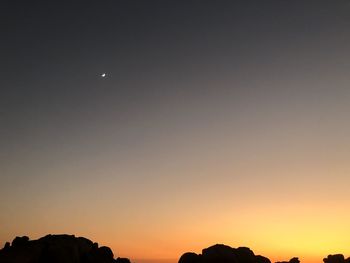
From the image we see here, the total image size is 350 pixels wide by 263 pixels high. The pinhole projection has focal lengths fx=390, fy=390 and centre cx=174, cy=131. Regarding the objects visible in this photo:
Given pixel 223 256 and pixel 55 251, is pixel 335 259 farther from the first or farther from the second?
pixel 55 251

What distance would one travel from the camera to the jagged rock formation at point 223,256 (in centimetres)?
6988

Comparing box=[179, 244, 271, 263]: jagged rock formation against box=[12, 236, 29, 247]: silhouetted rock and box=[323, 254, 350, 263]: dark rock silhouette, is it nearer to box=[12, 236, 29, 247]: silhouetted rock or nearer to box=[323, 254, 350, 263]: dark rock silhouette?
box=[323, 254, 350, 263]: dark rock silhouette

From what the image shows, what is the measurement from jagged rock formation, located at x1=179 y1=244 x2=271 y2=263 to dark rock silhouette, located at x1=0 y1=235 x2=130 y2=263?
1429cm

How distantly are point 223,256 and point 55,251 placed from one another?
29.4 metres

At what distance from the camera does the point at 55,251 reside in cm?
5759

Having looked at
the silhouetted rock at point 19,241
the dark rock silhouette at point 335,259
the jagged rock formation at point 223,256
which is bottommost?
the dark rock silhouette at point 335,259

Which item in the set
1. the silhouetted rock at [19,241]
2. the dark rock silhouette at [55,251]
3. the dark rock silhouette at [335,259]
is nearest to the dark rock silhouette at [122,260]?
the dark rock silhouette at [55,251]

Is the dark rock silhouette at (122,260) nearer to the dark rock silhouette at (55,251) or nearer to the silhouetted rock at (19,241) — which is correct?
the dark rock silhouette at (55,251)

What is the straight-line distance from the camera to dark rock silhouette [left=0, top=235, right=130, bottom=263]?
55.1 m

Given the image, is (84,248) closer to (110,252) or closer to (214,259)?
(110,252)

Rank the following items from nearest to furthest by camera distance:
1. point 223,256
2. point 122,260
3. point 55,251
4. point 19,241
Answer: point 55,251
point 19,241
point 122,260
point 223,256

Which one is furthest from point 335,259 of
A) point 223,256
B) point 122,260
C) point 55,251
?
point 55,251

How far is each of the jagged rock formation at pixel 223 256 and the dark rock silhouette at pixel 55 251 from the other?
563 inches

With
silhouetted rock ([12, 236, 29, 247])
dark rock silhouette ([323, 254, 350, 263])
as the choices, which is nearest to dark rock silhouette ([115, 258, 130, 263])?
silhouetted rock ([12, 236, 29, 247])
